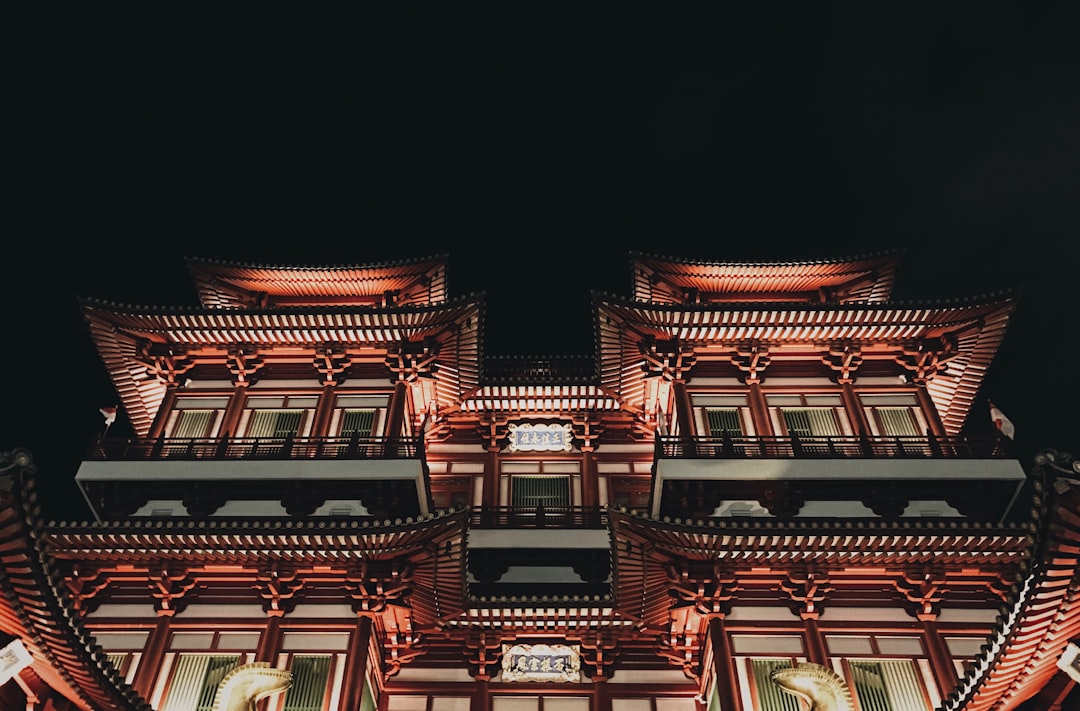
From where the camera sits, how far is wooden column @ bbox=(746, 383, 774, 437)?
21.5 metres

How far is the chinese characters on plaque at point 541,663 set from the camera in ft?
58.2

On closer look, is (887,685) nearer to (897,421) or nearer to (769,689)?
(769,689)

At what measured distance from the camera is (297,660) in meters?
16.9

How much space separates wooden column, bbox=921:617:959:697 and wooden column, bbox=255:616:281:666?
40.8ft

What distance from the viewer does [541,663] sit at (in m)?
17.8

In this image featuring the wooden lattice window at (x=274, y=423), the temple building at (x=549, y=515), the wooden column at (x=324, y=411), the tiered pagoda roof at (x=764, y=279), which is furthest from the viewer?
the tiered pagoda roof at (x=764, y=279)

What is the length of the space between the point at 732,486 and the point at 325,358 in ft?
36.6

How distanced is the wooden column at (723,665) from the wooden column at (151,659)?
10549mm

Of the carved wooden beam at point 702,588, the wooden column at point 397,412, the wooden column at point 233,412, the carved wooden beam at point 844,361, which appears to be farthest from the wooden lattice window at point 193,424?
the carved wooden beam at point 844,361

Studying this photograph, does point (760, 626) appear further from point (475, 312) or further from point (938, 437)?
point (475, 312)

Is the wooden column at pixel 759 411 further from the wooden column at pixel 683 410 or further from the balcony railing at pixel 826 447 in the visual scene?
the wooden column at pixel 683 410

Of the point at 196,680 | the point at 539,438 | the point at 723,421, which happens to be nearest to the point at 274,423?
the point at 539,438

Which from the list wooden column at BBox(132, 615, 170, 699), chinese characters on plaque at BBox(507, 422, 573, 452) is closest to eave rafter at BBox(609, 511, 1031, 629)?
chinese characters on plaque at BBox(507, 422, 573, 452)

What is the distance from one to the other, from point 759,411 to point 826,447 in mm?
1941
